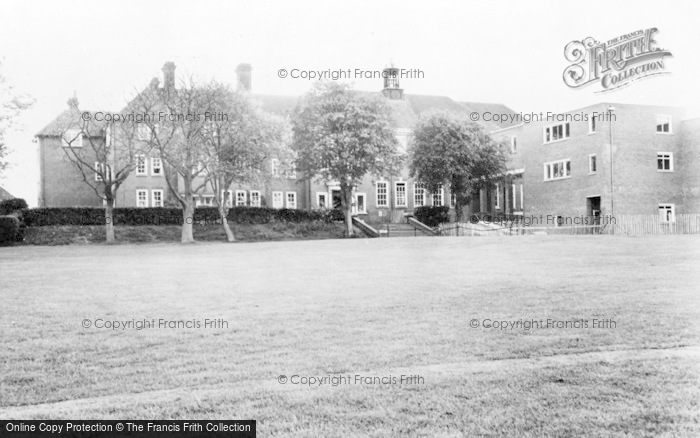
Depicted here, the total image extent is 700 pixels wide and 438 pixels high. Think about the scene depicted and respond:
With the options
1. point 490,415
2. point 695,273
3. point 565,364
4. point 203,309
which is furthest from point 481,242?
point 490,415

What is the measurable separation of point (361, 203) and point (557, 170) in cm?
1625

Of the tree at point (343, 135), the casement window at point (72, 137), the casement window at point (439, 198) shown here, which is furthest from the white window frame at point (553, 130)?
the casement window at point (72, 137)

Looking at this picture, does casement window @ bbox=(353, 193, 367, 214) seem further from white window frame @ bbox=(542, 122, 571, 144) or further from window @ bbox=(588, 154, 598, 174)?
window @ bbox=(588, 154, 598, 174)

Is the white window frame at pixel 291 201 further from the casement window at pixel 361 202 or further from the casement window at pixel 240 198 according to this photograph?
the casement window at pixel 361 202

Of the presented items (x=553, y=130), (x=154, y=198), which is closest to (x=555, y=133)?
(x=553, y=130)

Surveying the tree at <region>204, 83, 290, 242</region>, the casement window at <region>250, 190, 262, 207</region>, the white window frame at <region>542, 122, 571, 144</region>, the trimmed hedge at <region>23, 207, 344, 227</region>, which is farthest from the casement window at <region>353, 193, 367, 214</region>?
the tree at <region>204, 83, 290, 242</region>

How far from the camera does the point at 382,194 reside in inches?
2014

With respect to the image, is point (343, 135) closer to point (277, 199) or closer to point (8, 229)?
point (277, 199)

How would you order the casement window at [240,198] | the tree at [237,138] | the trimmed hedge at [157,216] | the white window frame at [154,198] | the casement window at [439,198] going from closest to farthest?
the tree at [237,138]
the trimmed hedge at [157,216]
the white window frame at [154,198]
the casement window at [240,198]
the casement window at [439,198]

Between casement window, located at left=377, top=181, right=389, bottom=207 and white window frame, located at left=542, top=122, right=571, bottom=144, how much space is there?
44.6 ft

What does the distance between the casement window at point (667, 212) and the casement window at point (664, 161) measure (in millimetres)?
2248

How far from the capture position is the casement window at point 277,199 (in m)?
48.7

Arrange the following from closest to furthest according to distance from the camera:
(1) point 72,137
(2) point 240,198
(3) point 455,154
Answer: (3) point 455,154, (1) point 72,137, (2) point 240,198

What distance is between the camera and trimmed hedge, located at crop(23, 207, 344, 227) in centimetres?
3750
